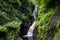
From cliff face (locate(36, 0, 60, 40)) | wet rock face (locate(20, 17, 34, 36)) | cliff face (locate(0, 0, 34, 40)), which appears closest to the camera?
cliff face (locate(36, 0, 60, 40))

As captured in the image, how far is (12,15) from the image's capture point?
1836 cm

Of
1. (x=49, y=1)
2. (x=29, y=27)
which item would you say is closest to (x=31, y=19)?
(x=29, y=27)

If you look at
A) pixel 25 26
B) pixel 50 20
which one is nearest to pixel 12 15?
pixel 25 26

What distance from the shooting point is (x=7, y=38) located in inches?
565

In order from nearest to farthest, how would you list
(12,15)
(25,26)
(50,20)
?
1. (50,20)
2. (12,15)
3. (25,26)

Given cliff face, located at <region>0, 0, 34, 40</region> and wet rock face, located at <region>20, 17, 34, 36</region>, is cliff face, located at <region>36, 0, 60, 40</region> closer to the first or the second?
cliff face, located at <region>0, 0, 34, 40</region>

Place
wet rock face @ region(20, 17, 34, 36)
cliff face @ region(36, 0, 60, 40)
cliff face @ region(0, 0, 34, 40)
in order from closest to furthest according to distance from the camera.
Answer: cliff face @ region(36, 0, 60, 40) < cliff face @ region(0, 0, 34, 40) < wet rock face @ region(20, 17, 34, 36)

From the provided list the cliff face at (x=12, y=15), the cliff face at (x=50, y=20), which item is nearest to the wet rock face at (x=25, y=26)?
the cliff face at (x=12, y=15)

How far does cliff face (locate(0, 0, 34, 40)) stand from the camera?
14527 millimetres

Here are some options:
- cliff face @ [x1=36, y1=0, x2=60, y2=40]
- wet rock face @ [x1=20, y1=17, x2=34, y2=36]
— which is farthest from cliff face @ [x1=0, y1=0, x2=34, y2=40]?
cliff face @ [x1=36, y1=0, x2=60, y2=40]

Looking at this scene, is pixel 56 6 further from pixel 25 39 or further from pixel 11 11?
pixel 11 11

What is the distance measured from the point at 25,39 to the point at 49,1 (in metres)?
7.88

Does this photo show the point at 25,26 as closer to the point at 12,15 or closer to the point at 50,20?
the point at 12,15

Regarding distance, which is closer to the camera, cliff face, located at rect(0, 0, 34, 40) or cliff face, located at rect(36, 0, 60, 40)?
cliff face, located at rect(36, 0, 60, 40)
